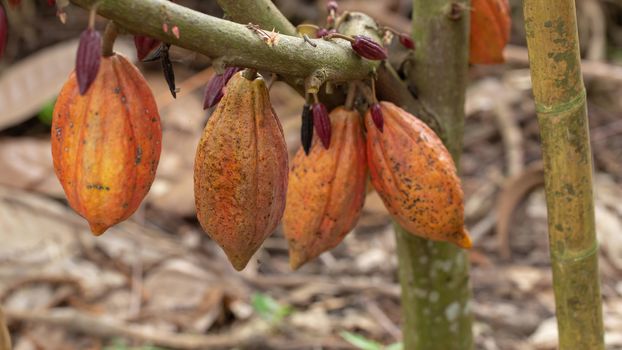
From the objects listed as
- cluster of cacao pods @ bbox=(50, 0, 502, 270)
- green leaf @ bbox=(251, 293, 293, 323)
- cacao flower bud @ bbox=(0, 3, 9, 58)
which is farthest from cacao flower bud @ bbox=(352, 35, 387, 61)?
green leaf @ bbox=(251, 293, 293, 323)

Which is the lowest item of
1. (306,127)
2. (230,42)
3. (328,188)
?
(328,188)

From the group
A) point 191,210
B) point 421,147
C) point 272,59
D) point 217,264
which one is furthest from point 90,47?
point 191,210

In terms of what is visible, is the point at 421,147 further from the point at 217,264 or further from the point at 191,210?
the point at 191,210

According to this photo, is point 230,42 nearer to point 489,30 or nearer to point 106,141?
point 106,141

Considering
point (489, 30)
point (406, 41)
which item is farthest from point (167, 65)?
point (489, 30)

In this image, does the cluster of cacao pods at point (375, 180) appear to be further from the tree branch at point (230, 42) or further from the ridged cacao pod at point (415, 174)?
the tree branch at point (230, 42)

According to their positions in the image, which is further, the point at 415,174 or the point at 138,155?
the point at 415,174

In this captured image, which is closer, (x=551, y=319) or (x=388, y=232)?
(x=551, y=319)
